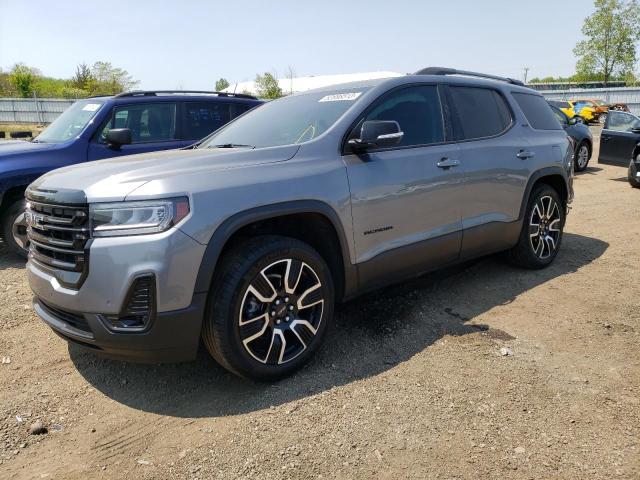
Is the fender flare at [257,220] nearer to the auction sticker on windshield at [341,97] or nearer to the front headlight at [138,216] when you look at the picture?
the front headlight at [138,216]

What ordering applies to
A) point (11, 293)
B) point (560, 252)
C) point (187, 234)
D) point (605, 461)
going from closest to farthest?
point (605, 461) < point (187, 234) < point (11, 293) < point (560, 252)

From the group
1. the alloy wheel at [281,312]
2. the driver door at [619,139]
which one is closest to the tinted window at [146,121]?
the alloy wheel at [281,312]

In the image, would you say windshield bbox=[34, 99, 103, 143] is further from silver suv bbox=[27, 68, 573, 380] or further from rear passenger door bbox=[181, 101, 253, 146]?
silver suv bbox=[27, 68, 573, 380]

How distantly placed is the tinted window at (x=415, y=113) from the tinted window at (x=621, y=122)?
8.35 metres

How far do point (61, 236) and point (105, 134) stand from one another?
152 inches

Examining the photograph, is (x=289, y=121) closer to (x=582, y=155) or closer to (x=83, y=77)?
(x=582, y=155)

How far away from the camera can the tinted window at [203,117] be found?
6945 millimetres

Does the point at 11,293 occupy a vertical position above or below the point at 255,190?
below

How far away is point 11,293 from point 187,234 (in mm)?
3066

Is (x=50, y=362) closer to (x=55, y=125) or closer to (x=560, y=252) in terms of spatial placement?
(x=55, y=125)

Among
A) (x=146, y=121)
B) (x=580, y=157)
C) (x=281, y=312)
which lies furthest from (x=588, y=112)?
(x=281, y=312)

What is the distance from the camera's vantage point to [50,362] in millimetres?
3484

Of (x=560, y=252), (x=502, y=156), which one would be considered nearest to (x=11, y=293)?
(x=502, y=156)

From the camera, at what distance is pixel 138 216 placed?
2.65m
